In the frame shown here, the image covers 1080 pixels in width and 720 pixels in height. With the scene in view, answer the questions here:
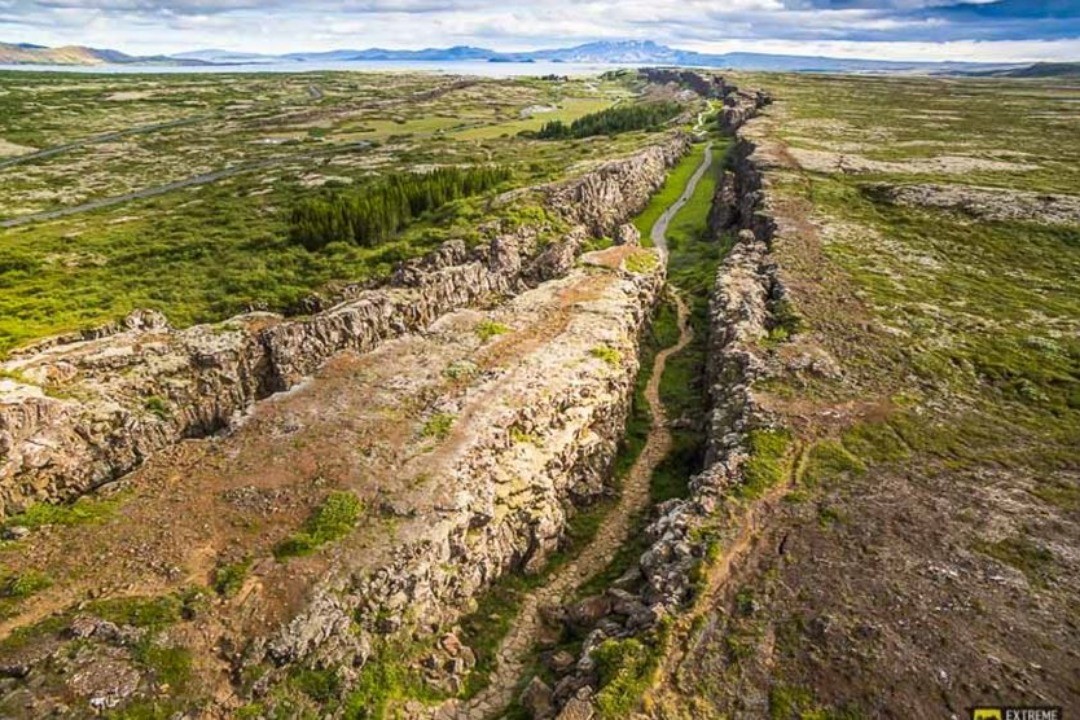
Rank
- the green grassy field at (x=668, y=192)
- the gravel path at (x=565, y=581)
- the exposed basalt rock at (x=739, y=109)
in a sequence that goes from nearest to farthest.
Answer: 1. the gravel path at (x=565, y=581)
2. the green grassy field at (x=668, y=192)
3. the exposed basalt rock at (x=739, y=109)

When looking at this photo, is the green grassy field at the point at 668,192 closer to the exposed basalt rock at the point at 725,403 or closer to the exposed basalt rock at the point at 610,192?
the exposed basalt rock at the point at 610,192

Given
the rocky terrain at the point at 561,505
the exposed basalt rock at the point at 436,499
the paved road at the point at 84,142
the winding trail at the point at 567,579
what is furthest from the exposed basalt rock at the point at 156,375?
the paved road at the point at 84,142

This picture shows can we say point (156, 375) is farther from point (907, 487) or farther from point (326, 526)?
point (907, 487)

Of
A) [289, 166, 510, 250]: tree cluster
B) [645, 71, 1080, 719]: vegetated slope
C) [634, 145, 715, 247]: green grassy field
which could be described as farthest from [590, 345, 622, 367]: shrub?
[634, 145, 715, 247]: green grassy field

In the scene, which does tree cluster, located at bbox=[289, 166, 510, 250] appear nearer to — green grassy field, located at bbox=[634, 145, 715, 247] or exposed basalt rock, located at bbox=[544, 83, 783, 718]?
green grassy field, located at bbox=[634, 145, 715, 247]

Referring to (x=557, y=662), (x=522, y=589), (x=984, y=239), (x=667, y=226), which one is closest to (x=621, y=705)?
(x=557, y=662)

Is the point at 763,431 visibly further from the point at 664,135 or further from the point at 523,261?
the point at 664,135
